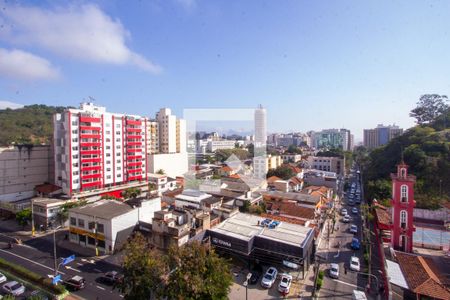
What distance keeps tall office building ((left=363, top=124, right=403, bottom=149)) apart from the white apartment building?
8100cm

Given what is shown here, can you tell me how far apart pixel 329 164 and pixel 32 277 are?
4394 centimetres

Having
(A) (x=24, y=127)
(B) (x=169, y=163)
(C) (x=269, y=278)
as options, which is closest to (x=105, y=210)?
(C) (x=269, y=278)

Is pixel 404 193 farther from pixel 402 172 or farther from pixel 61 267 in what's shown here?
pixel 61 267

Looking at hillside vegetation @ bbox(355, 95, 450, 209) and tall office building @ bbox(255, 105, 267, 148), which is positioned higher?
tall office building @ bbox(255, 105, 267, 148)

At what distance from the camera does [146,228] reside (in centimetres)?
1432

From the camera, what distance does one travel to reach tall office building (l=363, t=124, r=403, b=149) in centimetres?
8294

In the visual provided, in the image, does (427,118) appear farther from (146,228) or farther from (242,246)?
(146,228)

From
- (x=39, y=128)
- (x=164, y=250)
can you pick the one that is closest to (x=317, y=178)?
(x=164, y=250)

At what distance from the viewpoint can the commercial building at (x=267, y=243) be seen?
11742mm

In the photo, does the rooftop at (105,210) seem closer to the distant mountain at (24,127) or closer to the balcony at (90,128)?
the balcony at (90,128)

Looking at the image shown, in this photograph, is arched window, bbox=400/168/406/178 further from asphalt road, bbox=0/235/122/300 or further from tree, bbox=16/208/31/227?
tree, bbox=16/208/31/227

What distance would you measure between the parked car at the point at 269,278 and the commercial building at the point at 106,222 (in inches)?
312

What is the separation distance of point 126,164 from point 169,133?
60.8 ft

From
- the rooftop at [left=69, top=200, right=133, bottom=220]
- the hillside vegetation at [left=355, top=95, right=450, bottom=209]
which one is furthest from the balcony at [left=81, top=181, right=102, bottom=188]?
the hillside vegetation at [left=355, top=95, right=450, bottom=209]
